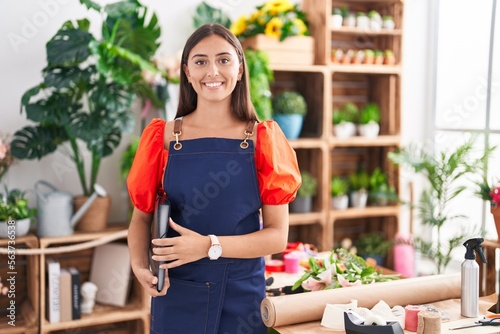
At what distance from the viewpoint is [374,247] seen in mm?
4617

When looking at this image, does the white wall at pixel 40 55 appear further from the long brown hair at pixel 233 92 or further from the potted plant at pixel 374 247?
the long brown hair at pixel 233 92

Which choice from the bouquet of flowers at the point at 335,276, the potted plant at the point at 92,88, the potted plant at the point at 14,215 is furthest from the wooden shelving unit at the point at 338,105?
the bouquet of flowers at the point at 335,276

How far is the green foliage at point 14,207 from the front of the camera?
10.8ft

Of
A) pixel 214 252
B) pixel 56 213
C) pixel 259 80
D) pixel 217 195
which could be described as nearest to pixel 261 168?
pixel 217 195

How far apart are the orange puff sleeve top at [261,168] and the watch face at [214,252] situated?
0.21m

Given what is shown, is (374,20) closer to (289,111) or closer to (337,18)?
(337,18)

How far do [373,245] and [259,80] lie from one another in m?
1.59

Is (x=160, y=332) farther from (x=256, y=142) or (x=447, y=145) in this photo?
(x=447, y=145)

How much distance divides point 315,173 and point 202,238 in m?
2.70

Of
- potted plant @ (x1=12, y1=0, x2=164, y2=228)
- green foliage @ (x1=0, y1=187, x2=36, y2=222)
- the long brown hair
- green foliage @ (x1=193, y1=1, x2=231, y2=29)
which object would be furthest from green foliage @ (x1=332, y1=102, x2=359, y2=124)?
the long brown hair

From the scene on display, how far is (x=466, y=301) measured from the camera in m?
1.98

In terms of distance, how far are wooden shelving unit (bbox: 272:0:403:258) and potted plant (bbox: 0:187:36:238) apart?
1.71m

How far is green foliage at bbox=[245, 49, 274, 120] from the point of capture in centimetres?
385

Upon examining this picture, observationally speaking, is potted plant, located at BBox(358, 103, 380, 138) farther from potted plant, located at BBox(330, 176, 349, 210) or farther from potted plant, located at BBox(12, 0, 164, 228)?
potted plant, located at BBox(12, 0, 164, 228)
